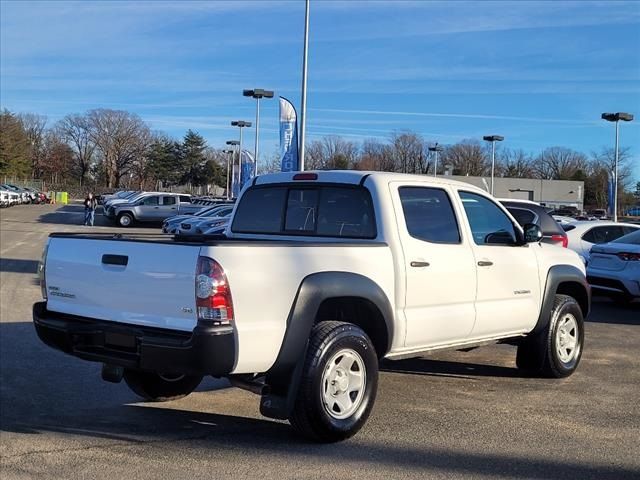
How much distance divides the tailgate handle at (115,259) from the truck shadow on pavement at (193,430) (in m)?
1.37

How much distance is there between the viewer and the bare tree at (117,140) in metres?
107

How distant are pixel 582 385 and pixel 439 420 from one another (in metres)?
2.08

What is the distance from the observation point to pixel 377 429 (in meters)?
5.37

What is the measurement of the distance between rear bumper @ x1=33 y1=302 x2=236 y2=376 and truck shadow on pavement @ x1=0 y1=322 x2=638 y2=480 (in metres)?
0.76

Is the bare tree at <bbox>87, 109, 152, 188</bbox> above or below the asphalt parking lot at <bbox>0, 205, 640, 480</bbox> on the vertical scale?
above

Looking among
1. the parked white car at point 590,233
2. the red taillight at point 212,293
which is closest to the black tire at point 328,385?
the red taillight at point 212,293

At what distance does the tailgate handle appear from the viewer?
15.2 feet

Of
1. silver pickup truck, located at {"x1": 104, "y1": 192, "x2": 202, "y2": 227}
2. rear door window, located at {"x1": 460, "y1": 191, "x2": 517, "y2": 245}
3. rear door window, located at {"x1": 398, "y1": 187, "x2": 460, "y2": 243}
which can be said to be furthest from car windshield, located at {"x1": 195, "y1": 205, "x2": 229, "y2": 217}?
rear door window, located at {"x1": 398, "y1": 187, "x2": 460, "y2": 243}

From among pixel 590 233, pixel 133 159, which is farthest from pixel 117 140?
pixel 590 233

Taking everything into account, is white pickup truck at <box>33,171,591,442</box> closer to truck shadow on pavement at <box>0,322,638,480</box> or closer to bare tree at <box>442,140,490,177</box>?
truck shadow on pavement at <box>0,322,638,480</box>

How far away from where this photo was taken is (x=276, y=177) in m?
6.28

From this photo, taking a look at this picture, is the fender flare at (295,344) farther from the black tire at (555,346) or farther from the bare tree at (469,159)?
the bare tree at (469,159)

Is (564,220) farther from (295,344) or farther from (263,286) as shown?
(263,286)

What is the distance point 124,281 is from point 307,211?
1.94 metres
